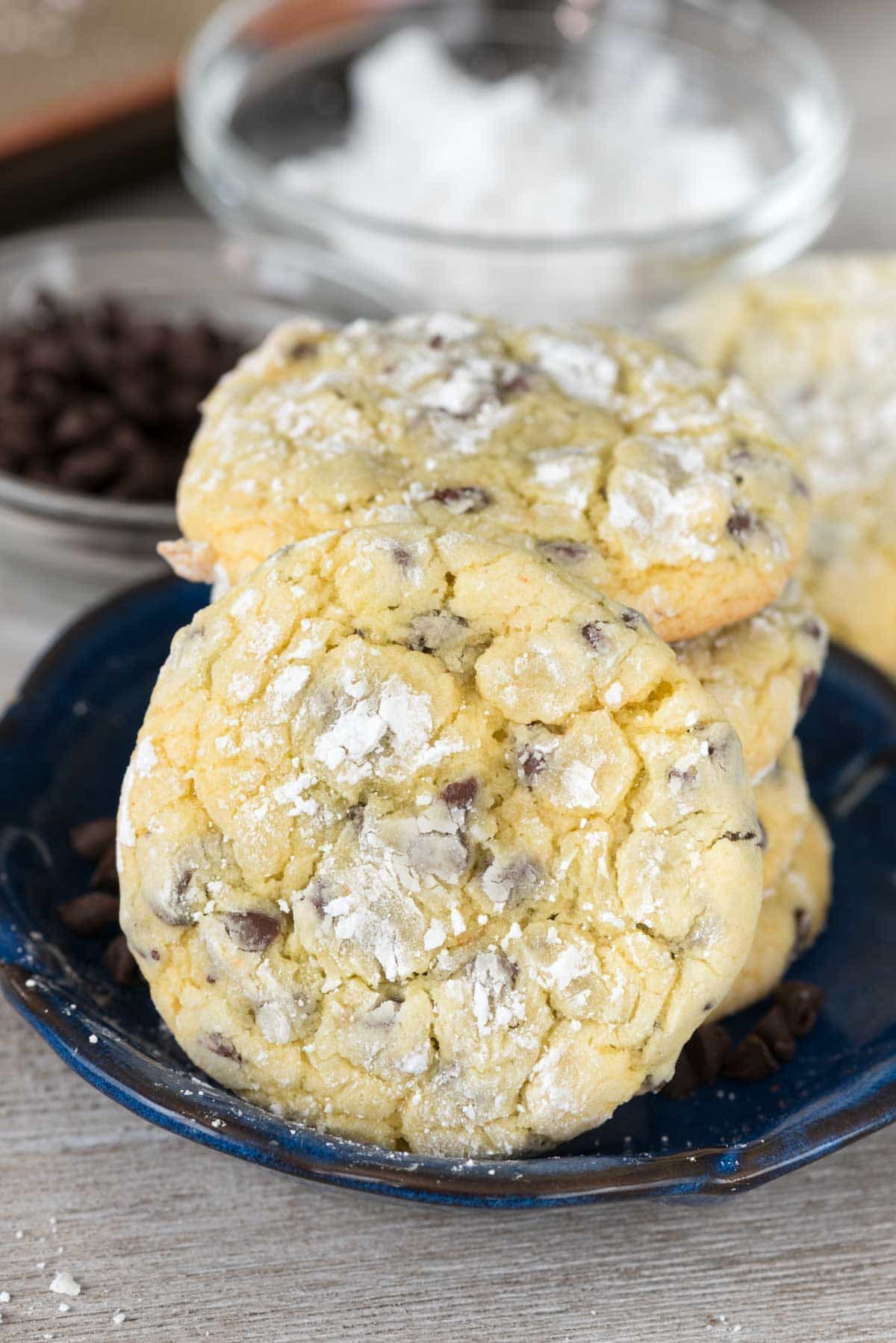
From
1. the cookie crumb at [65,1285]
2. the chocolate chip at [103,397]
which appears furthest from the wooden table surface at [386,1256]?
the chocolate chip at [103,397]

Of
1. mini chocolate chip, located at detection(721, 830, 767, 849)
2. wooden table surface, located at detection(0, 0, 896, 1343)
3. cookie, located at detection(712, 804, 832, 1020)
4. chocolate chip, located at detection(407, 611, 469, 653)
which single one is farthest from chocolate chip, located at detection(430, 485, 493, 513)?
wooden table surface, located at detection(0, 0, 896, 1343)

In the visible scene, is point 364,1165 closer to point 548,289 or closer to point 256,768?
point 256,768

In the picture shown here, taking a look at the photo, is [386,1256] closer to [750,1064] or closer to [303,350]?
[750,1064]

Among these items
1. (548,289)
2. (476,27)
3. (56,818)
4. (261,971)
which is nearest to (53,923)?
(56,818)

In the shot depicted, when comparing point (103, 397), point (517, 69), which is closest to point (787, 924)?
point (103, 397)

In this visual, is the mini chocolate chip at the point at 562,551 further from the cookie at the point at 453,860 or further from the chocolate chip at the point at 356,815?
the chocolate chip at the point at 356,815
